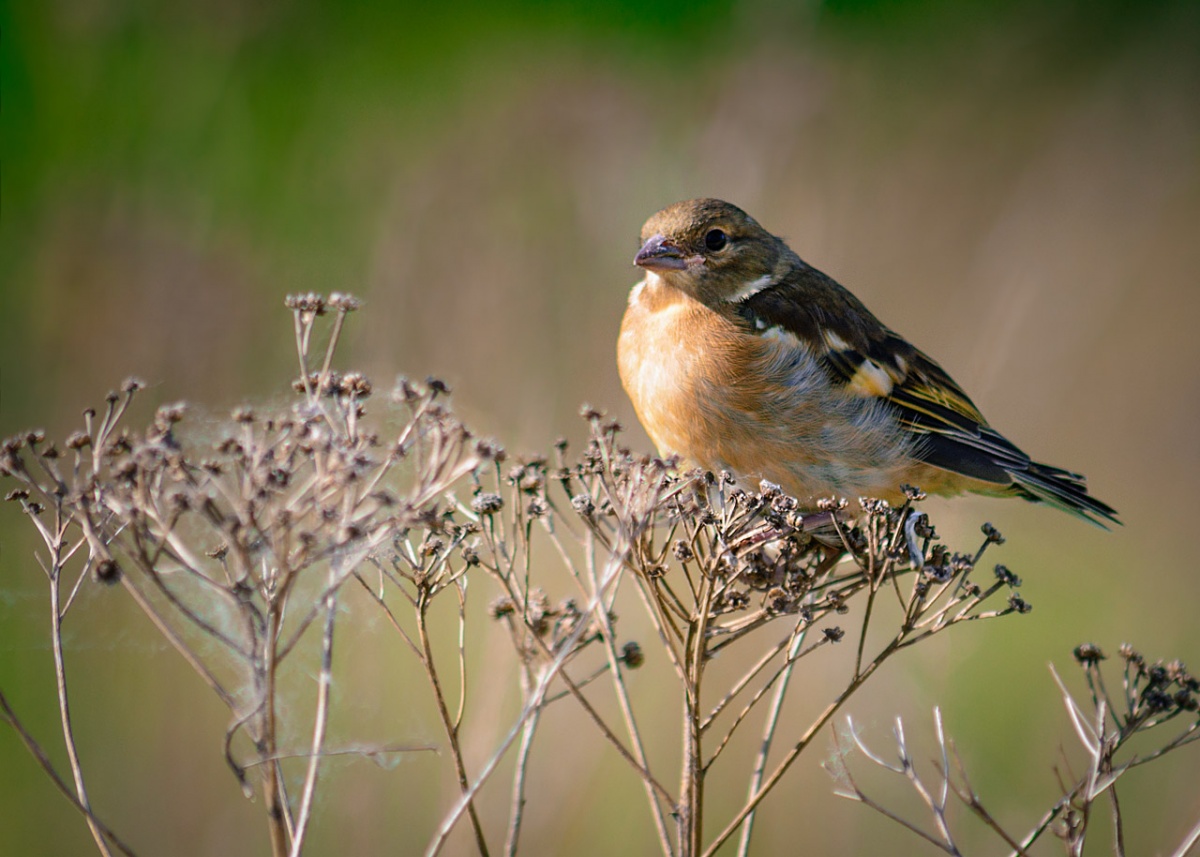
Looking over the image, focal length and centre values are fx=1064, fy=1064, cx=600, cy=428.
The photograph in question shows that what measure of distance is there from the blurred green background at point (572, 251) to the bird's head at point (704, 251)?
2.55 ft

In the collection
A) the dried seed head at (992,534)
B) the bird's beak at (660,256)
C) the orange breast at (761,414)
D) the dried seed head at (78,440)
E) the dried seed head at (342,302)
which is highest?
the bird's beak at (660,256)

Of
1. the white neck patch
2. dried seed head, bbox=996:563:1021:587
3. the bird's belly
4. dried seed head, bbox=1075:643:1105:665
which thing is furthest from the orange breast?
dried seed head, bbox=1075:643:1105:665

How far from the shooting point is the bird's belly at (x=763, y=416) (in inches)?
142

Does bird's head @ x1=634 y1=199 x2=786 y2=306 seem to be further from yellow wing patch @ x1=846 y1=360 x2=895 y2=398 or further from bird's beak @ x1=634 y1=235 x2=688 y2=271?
yellow wing patch @ x1=846 y1=360 x2=895 y2=398

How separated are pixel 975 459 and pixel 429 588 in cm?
253

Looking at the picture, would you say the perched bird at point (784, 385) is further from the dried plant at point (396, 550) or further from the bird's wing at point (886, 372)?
the dried plant at point (396, 550)

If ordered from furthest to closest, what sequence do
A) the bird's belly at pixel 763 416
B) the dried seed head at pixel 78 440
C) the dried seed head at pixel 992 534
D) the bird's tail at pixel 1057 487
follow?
the bird's tail at pixel 1057 487 → the bird's belly at pixel 763 416 → the dried seed head at pixel 992 534 → the dried seed head at pixel 78 440

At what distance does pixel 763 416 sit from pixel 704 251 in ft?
2.32

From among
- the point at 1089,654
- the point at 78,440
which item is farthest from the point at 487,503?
the point at 1089,654

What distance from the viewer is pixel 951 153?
248 inches

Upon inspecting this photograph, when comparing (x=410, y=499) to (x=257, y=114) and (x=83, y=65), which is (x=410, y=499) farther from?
(x=257, y=114)

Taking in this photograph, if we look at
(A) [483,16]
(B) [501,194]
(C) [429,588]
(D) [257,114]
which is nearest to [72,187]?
(D) [257,114]

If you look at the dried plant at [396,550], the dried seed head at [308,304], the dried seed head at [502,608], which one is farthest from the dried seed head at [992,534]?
the dried seed head at [308,304]

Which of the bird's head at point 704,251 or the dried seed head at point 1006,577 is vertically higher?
the bird's head at point 704,251
